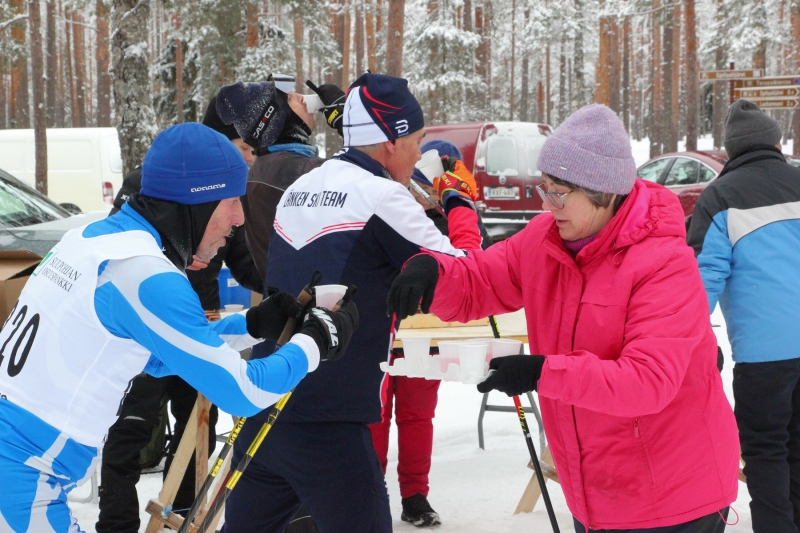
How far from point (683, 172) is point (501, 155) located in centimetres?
319

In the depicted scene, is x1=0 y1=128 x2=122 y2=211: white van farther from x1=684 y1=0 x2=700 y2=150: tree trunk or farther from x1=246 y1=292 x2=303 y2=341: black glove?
x1=684 y1=0 x2=700 y2=150: tree trunk

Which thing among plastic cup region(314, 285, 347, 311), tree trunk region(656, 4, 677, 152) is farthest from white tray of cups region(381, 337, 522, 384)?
tree trunk region(656, 4, 677, 152)

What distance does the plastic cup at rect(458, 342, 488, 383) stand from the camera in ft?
6.83

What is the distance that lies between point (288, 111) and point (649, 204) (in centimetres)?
216

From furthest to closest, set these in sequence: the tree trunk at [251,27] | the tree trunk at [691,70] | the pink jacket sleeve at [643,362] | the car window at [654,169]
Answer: the tree trunk at [251,27] < the tree trunk at [691,70] < the car window at [654,169] < the pink jacket sleeve at [643,362]

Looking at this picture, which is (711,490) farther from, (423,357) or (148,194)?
(148,194)

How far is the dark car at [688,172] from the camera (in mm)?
13016

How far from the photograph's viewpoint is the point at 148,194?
7.32 ft

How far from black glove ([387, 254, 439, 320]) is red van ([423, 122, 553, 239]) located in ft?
39.7

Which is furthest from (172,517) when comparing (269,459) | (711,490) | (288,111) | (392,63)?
(392,63)

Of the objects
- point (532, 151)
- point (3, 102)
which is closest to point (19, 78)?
point (3, 102)

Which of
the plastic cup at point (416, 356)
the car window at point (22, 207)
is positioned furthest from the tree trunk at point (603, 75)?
the plastic cup at point (416, 356)

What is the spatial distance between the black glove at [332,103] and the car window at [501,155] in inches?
432

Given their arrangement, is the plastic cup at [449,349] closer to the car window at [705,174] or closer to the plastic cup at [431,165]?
the plastic cup at [431,165]
